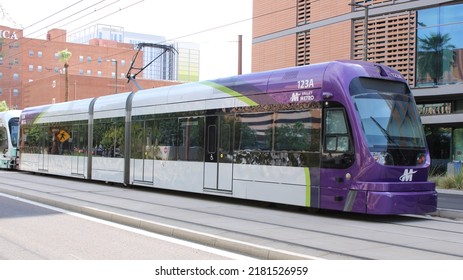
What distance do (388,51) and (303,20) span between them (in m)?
7.52

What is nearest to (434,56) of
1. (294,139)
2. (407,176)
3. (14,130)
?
(294,139)

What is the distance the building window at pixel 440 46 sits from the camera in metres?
31.3

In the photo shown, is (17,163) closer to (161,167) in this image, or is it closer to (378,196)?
(161,167)

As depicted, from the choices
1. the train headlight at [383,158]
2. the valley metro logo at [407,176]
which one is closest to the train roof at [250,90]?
the train headlight at [383,158]

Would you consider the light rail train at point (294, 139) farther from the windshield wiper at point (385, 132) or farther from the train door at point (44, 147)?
the train door at point (44, 147)

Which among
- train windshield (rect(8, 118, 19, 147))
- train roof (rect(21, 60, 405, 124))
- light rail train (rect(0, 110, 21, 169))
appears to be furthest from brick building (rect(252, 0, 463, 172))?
light rail train (rect(0, 110, 21, 169))

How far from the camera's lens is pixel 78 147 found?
2172 centimetres

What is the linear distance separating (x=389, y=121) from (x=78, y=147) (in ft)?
47.6

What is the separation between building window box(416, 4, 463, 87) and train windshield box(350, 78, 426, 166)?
873 inches

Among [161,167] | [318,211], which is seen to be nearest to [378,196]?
[318,211]

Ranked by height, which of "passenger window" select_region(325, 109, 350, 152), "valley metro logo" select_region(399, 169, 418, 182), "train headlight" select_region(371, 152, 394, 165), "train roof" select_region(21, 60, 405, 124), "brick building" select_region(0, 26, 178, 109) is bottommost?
"valley metro logo" select_region(399, 169, 418, 182)

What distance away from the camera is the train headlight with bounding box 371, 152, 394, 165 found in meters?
10.5

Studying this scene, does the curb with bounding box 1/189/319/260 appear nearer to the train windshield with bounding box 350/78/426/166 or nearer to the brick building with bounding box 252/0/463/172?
the train windshield with bounding box 350/78/426/166

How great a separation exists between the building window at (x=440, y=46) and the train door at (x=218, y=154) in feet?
73.4
